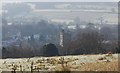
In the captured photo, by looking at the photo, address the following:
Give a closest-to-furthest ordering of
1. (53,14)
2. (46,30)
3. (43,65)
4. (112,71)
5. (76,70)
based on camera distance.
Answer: (112,71) < (76,70) < (43,65) < (46,30) < (53,14)

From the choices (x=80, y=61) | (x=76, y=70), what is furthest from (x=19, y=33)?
(x=76, y=70)

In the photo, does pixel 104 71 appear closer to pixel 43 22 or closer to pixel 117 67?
→ pixel 117 67

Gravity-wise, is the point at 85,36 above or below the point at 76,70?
below

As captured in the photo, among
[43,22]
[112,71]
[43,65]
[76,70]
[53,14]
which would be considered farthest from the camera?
[53,14]

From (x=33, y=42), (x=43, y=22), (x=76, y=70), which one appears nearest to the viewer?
(x=76, y=70)

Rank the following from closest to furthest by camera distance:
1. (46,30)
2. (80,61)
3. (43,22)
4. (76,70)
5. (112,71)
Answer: (112,71) → (76,70) → (80,61) → (46,30) → (43,22)

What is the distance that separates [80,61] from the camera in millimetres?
9250

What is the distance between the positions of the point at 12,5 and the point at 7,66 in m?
18.8

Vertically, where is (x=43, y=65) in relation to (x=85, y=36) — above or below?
above

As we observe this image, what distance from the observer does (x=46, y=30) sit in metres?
26.8

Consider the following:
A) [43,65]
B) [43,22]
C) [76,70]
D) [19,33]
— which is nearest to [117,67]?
[76,70]

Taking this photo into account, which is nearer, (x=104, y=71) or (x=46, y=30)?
(x=104, y=71)

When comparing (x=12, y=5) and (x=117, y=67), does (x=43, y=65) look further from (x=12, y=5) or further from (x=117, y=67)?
(x=12, y=5)

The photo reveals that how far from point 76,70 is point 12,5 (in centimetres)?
2031
